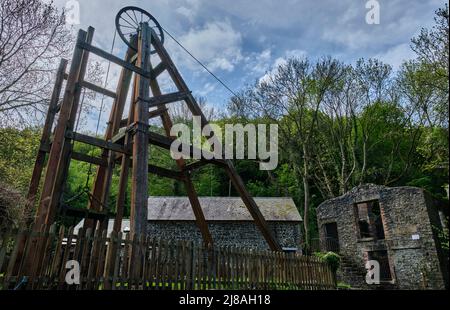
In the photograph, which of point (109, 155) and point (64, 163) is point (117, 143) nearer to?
point (109, 155)

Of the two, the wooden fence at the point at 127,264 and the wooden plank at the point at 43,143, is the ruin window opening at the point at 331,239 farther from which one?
the wooden plank at the point at 43,143

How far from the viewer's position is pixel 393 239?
659 inches

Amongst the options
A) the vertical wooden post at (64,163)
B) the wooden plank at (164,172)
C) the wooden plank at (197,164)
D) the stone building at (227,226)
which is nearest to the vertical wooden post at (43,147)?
the vertical wooden post at (64,163)

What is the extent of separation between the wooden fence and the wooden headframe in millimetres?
490

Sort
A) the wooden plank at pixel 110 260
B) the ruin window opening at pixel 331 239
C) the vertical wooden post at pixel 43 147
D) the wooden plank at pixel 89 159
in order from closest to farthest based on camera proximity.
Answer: the wooden plank at pixel 110 260 → the vertical wooden post at pixel 43 147 → the wooden plank at pixel 89 159 → the ruin window opening at pixel 331 239

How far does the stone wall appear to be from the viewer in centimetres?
1859

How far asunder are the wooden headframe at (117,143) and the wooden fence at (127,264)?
49 centimetres

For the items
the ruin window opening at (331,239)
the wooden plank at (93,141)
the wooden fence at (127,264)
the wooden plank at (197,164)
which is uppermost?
the wooden plank at (197,164)

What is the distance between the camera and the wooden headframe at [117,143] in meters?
5.43

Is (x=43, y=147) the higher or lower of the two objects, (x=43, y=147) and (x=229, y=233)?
the higher

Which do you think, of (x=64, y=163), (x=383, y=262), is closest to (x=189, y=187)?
(x=64, y=163)

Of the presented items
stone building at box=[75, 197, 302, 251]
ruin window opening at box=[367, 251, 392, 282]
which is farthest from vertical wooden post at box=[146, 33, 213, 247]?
ruin window opening at box=[367, 251, 392, 282]

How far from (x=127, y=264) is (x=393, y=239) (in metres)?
16.8
